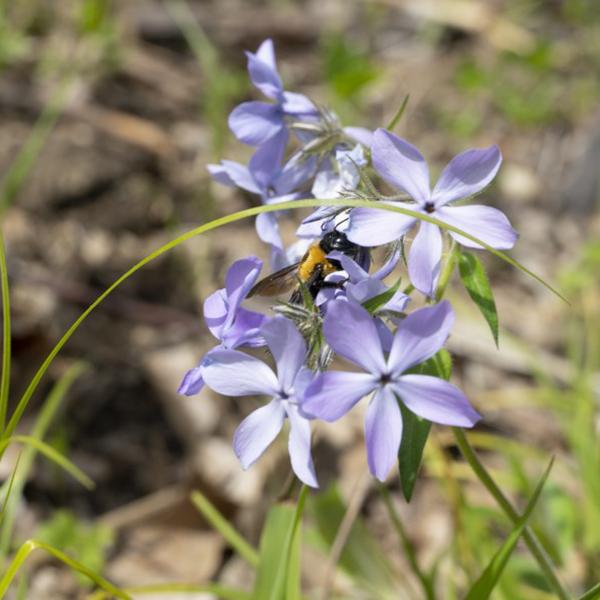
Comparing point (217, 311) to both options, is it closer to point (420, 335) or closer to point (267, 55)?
point (420, 335)

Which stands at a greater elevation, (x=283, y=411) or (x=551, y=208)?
(x=283, y=411)

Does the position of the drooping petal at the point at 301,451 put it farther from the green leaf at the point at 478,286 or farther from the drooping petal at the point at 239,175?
the drooping petal at the point at 239,175

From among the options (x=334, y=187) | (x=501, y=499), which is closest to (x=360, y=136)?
(x=334, y=187)

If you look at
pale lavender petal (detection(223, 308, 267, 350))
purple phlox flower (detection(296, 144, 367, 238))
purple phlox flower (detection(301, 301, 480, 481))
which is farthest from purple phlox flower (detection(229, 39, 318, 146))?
purple phlox flower (detection(301, 301, 480, 481))

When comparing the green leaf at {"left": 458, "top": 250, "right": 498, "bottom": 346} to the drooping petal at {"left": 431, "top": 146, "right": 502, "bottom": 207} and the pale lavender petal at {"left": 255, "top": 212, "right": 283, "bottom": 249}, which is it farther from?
the pale lavender petal at {"left": 255, "top": 212, "right": 283, "bottom": 249}

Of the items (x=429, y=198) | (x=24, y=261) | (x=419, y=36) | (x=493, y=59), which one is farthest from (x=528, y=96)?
(x=429, y=198)

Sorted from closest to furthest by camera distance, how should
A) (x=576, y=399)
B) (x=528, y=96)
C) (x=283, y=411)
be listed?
1. (x=283, y=411)
2. (x=576, y=399)
3. (x=528, y=96)

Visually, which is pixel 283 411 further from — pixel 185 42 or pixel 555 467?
pixel 185 42
